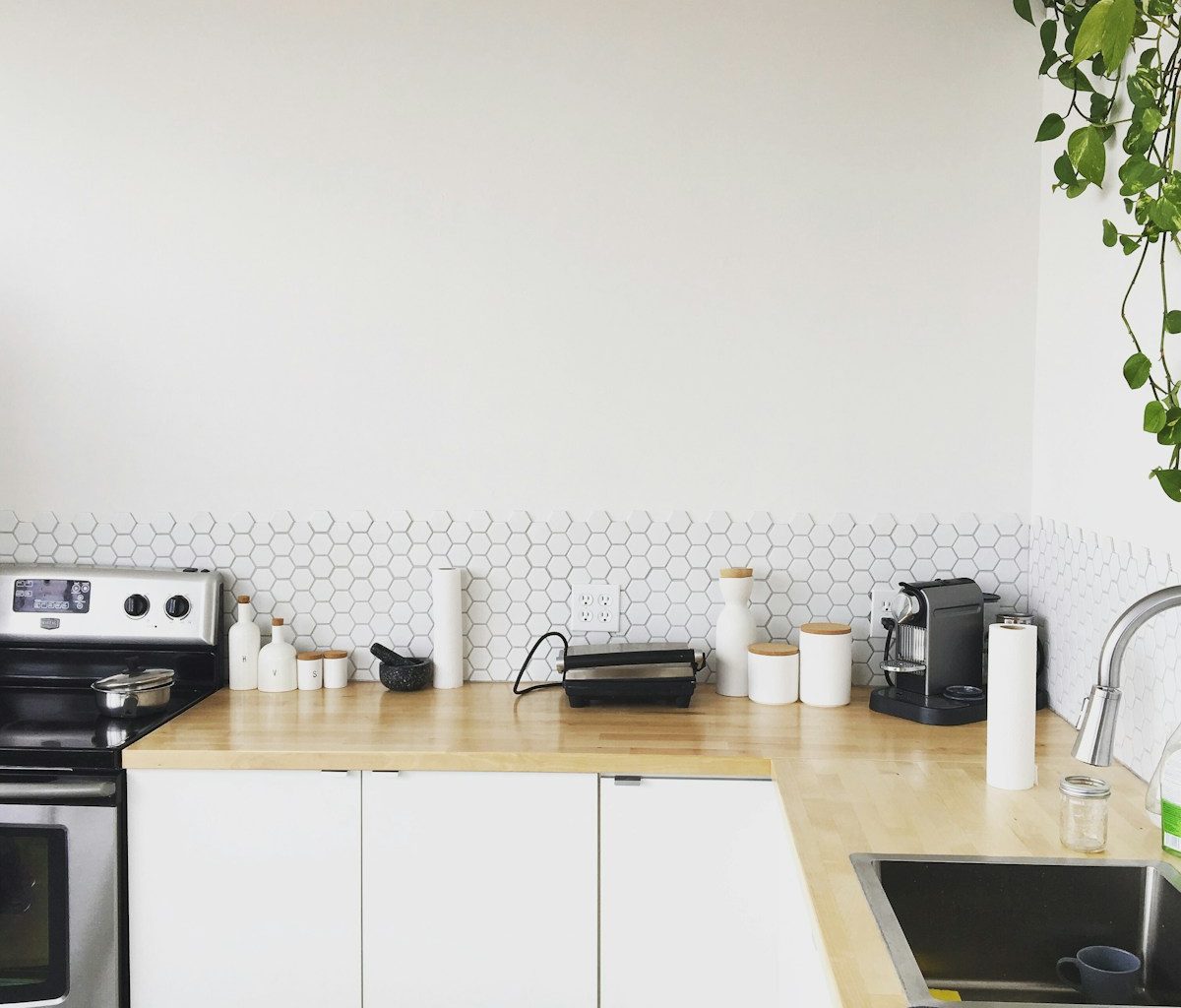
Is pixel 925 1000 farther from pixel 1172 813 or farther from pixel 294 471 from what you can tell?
pixel 294 471

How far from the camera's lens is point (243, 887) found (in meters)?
2.23

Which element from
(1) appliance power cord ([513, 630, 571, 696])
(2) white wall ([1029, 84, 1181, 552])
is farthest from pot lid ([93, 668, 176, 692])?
(2) white wall ([1029, 84, 1181, 552])

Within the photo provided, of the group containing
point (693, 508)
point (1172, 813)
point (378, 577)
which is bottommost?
point (1172, 813)

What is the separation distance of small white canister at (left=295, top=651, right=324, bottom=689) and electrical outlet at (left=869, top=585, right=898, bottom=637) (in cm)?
134

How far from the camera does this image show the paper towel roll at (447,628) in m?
Answer: 2.72

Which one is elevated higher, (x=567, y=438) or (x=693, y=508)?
(x=567, y=438)

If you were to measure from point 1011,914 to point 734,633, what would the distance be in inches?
42.2

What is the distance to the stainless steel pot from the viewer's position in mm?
2432

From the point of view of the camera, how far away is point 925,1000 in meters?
1.27

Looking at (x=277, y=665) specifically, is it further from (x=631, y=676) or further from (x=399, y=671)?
(x=631, y=676)

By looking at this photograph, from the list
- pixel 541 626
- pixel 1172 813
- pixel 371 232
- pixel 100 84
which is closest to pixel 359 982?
pixel 541 626

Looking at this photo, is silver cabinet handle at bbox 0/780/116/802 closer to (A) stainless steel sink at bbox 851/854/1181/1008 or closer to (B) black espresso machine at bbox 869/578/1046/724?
(A) stainless steel sink at bbox 851/854/1181/1008

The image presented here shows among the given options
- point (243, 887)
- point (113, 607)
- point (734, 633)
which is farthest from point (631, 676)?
point (113, 607)

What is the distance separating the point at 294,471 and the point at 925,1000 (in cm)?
201
